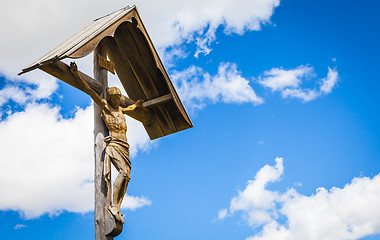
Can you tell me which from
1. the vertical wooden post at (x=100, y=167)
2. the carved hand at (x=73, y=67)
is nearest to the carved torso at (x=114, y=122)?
the vertical wooden post at (x=100, y=167)

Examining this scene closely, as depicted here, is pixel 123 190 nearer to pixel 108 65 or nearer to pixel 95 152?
pixel 95 152

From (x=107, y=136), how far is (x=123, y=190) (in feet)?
2.41

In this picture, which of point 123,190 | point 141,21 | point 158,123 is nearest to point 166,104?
point 158,123

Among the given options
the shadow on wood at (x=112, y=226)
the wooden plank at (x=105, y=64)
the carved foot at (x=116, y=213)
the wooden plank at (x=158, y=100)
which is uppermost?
the wooden plank at (x=105, y=64)

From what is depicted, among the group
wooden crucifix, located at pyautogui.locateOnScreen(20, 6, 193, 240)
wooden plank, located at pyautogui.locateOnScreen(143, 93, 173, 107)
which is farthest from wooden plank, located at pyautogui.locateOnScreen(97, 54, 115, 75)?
wooden plank, located at pyautogui.locateOnScreen(143, 93, 173, 107)

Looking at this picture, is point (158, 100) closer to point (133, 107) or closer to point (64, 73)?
point (133, 107)

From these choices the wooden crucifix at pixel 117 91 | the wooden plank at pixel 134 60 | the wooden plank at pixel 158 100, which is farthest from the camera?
the wooden plank at pixel 158 100

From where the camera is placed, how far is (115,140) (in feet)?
17.9

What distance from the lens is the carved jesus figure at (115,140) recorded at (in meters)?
5.23

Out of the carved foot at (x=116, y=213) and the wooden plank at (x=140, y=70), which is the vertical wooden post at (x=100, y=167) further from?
the wooden plank at (x=140, y=70)

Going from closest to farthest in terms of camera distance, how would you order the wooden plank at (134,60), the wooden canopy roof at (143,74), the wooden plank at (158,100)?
the wooden canopy roof at (143,74) < the wooden plank at (134,60) < the wooden plank at (158,100)

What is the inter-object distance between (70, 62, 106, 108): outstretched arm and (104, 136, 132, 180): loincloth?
0.52 meters

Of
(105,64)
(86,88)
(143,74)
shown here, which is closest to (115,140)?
(86,88)

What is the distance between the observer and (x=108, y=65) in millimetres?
6242
